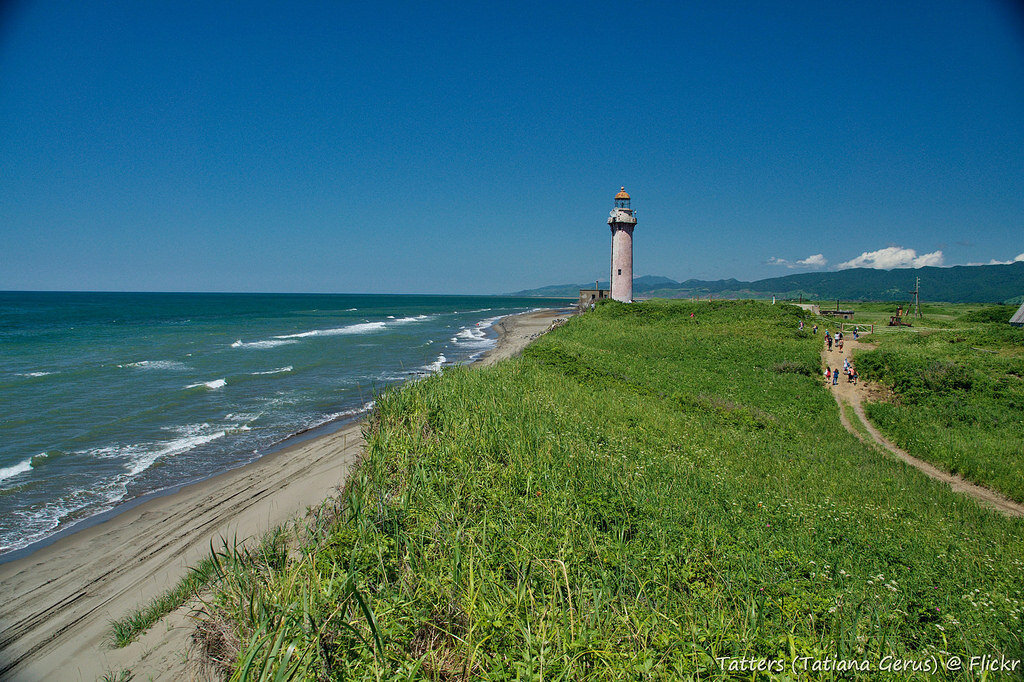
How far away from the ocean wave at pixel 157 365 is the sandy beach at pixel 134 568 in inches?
781

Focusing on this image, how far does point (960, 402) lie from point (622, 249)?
31287 mm

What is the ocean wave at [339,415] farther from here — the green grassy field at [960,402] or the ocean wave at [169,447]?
the green grassy field at [960,402]

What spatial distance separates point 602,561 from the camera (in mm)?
4660

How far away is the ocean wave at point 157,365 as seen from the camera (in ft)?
90.4

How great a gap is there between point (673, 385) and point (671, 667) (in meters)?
13.2

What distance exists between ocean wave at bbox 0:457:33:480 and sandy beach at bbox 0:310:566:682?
470 cm

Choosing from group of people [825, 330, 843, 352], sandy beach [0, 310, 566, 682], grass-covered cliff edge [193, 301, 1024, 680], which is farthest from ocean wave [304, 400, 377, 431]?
group of people [825, 330, 843, 352]

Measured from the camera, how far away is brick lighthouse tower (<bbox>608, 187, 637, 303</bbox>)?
139ft

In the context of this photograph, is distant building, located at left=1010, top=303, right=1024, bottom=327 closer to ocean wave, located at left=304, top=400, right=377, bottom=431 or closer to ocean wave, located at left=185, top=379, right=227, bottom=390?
ocean wave, located at left=304, top=400, right=377, bottom=431

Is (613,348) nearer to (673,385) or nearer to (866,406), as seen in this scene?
(673,385)

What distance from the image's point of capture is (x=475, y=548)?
4.70m

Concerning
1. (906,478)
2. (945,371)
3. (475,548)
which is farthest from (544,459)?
(945,371)

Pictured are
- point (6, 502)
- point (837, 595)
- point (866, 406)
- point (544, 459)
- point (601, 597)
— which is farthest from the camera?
point (866, 406)

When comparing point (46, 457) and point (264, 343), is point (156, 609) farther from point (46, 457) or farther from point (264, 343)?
point (264, 343)
